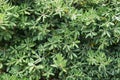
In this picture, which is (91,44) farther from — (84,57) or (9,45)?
(9,45)

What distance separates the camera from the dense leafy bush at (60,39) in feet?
12.2

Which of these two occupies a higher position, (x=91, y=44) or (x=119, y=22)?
(x=119, y=22)

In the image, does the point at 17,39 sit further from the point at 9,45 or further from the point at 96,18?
the point at 96,18

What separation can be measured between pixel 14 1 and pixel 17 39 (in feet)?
1.55

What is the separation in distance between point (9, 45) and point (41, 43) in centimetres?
41

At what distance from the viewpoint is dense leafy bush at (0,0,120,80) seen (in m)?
3.71

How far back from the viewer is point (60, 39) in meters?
3.78

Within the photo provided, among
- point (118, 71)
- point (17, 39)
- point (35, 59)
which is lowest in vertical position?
point (118, 71)

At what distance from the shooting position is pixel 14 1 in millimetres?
3939

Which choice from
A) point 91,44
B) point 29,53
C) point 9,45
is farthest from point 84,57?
point 9,45

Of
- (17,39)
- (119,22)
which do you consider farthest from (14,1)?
(119,22)

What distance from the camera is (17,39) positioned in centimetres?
390

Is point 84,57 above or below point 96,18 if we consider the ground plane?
below

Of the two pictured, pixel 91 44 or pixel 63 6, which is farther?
pixel 91 44
